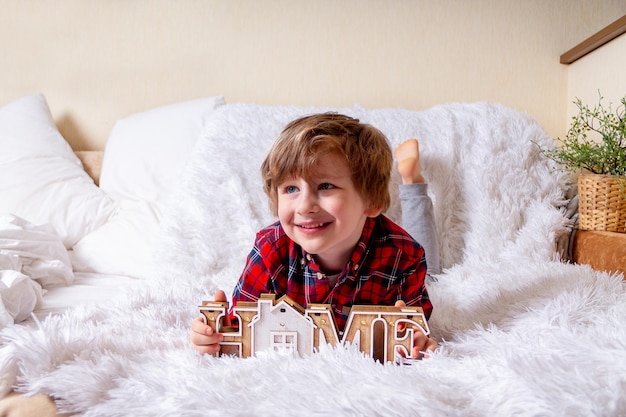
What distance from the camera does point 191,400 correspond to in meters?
0.57

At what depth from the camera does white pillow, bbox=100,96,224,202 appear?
5.27 feet

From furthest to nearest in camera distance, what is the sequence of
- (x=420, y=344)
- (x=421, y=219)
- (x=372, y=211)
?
(x=421, y=219) < (x=372, y=211) < (x=420, y=344)

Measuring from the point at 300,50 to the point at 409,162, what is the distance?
754 mm

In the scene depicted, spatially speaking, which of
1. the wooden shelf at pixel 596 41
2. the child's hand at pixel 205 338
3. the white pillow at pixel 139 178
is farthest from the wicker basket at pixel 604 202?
the white pillow at pixel 139 178

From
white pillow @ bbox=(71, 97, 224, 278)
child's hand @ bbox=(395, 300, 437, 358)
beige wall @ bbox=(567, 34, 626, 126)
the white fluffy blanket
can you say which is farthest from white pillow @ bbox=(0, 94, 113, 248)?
beige wall @ bbox=(567, 34, 626, 126)

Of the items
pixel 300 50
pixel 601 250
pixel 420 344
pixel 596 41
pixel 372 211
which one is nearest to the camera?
pixel 420 344

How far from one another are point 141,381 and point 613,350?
0.58 m

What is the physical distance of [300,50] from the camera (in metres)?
1.84

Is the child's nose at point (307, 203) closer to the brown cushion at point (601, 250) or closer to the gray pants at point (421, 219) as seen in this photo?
the gray pants at point (421, 219)

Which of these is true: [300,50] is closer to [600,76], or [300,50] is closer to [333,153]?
[600,76]

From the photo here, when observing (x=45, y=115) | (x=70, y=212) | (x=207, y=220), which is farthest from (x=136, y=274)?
(x=45, y=115)

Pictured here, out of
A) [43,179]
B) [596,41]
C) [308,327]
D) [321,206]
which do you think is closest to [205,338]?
[308,327]

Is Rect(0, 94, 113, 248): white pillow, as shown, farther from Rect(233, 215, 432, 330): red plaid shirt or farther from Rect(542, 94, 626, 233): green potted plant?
Rect(542, 94, 626, 233): green potted plant

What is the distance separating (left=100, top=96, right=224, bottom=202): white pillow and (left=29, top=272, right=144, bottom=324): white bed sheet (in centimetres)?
32
